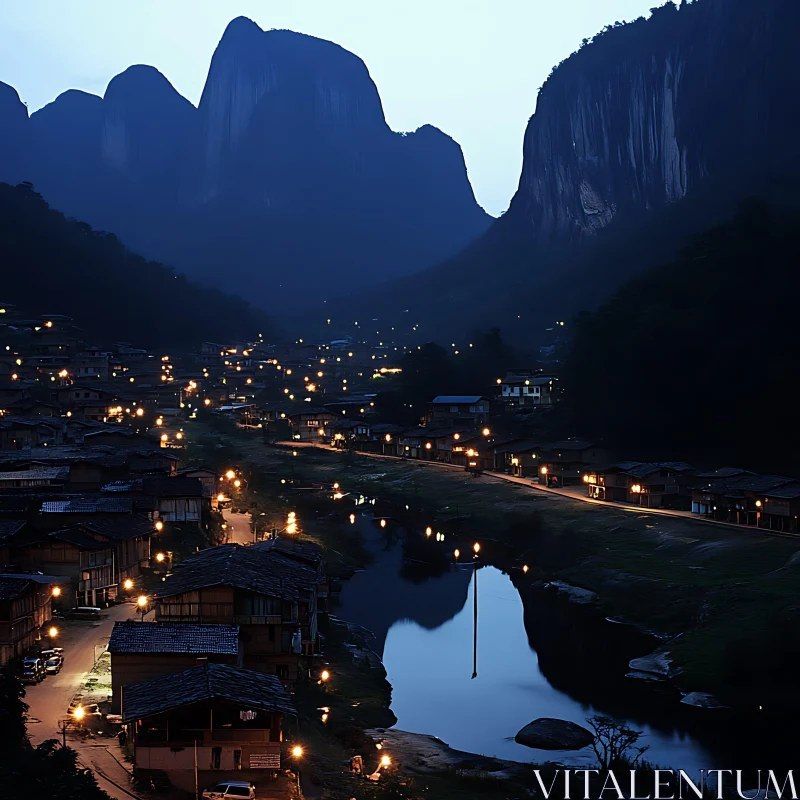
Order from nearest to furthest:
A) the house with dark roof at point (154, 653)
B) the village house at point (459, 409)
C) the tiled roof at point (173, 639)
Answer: the house with dark roof at point (154, 653), the tiled roof at point (173, 639), the village house at point (459, 409)

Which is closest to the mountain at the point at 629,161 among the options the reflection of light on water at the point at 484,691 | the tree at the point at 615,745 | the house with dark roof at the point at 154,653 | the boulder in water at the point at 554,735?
the reflection of light on water at the point at 484,691

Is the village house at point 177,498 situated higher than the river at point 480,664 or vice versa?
the village house at point 177,498

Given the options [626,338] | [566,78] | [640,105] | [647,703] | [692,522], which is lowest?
[647,703]

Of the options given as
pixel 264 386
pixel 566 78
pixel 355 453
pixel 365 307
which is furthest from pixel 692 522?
pixel 566 78

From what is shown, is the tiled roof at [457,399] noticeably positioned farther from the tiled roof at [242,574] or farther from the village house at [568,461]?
the tiled roof at [242,574]

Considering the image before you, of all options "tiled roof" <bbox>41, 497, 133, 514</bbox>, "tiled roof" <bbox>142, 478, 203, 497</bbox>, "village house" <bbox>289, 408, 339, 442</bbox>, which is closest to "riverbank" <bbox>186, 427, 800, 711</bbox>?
"tiled roof" <bbox>142, 478, 203, 497</bbox>

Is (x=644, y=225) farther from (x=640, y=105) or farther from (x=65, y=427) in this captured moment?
(x=65, y=427)
